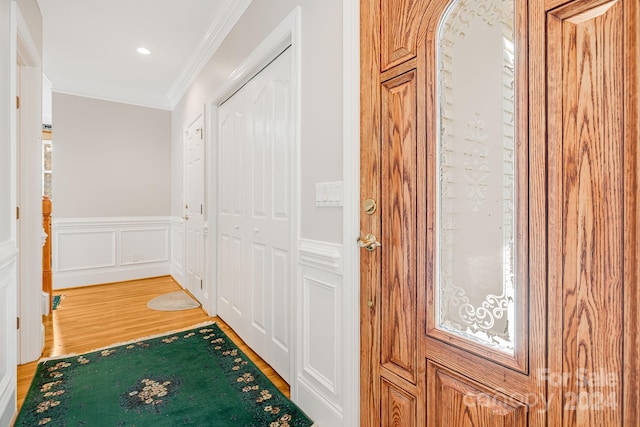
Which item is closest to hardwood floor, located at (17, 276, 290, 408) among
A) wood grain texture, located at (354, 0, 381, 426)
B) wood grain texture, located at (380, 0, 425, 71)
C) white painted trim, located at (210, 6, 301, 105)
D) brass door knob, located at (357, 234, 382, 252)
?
wood grain texture, located at (354, 0, 381, 426)

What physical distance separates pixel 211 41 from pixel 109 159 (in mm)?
2547

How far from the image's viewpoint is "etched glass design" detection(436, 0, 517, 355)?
0.89 metres

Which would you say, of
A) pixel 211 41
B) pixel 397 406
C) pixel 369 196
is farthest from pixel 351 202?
pixel 211 41

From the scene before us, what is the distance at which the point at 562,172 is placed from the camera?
2.52 feet

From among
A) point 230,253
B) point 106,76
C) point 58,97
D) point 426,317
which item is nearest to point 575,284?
point 426,317

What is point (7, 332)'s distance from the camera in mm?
1636

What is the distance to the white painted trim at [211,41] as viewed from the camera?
96.9 inches

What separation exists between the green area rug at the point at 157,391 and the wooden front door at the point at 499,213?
73cm

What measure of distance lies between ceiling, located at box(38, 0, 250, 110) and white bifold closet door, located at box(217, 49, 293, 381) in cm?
73

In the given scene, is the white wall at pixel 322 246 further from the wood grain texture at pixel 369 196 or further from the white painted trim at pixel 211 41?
the white painted trim at pixel 211 41

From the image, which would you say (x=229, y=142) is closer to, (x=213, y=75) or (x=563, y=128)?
(x=213, y=75)

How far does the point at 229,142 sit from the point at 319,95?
1465mm

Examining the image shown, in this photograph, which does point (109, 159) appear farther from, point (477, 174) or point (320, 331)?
point (477, 174)

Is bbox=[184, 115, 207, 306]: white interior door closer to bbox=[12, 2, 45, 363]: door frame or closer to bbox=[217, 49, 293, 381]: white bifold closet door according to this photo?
bbox=[217, 49, 293, 381]: white bifold closet door
